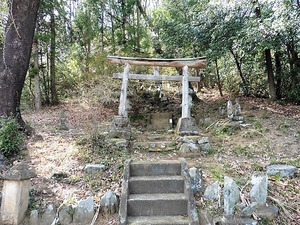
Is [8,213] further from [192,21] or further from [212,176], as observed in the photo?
[192,21]

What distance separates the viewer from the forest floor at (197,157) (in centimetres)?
413

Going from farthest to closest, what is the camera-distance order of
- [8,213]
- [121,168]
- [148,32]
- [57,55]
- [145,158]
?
[148,32]
[57,55]
[145,158]
[121,168]
[8,213]

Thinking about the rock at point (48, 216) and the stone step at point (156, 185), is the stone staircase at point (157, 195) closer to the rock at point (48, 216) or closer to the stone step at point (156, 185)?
the stone step at point (156, 185)

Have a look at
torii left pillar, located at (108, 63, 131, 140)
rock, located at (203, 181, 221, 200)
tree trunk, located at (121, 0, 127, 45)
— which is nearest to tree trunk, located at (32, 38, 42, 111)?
tree trunk, located at (121, 0, 127, 45)

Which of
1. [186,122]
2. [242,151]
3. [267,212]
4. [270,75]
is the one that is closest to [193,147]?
[186,122]

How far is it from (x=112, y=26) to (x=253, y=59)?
6.02 m

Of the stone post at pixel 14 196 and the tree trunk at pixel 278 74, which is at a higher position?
the tree trunk at pixel 278 74

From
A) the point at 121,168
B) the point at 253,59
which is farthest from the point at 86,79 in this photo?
the point at 253,59

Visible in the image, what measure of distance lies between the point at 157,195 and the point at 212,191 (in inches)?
31.9

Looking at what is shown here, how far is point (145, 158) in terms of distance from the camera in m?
5.41

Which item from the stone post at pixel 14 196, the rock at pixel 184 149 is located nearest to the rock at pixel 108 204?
the stone post at pixel 14 196

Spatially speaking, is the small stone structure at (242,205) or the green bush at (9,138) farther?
the green bush at (9,138)

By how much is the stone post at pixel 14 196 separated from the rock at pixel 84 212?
2.32 feet

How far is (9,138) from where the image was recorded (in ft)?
16.5
